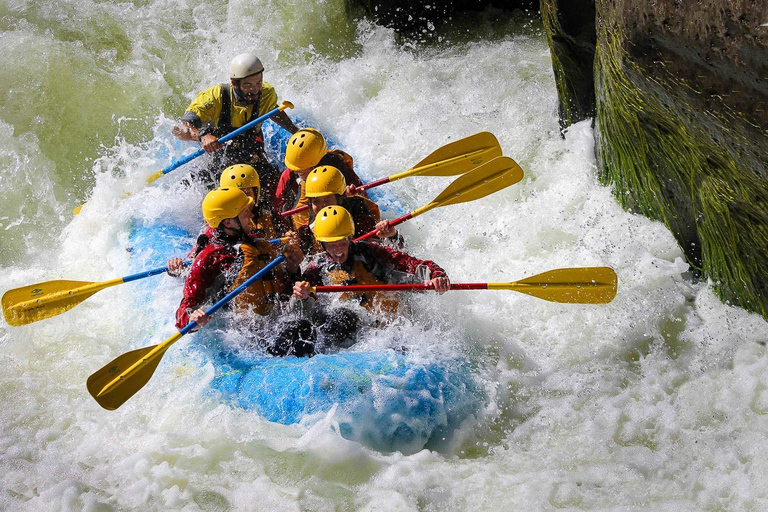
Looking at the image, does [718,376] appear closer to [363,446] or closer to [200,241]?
[363,446]

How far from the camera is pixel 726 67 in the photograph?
3.29 m

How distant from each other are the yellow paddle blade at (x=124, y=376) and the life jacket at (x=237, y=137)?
5.89 feet

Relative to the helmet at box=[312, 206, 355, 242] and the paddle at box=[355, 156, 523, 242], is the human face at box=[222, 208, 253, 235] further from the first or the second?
the paddle at box=[355, 156, 523, 242]

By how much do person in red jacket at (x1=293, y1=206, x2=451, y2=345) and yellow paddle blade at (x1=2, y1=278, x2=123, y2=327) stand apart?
122 centimetres

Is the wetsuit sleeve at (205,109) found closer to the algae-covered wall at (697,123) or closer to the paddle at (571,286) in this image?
the paddle at (571,286)

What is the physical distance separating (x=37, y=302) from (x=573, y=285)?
287 cm

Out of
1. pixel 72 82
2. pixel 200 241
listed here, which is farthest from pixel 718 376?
pixel 72 82

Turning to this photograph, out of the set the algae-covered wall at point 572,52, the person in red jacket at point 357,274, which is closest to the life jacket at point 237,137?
the person in red jacket at point 357,274

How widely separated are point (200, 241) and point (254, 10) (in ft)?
15.8

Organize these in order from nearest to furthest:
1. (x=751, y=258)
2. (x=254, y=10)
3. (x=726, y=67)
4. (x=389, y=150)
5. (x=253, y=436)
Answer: (x=726, y=67) → (x=253, y=436) → (x=751, y=258) → (x=389, y=150) → (x=254, y=10)

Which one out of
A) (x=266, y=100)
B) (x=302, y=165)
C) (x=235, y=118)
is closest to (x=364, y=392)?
(x=302, y=165)

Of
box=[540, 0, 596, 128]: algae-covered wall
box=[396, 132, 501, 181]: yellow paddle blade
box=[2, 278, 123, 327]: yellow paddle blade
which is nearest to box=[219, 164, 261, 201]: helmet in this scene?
box=[2, 278, 123, 327]: yellow paddle blade

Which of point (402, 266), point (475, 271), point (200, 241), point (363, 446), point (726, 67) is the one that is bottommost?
point (475, 271)

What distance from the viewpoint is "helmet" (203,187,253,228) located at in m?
3.79
